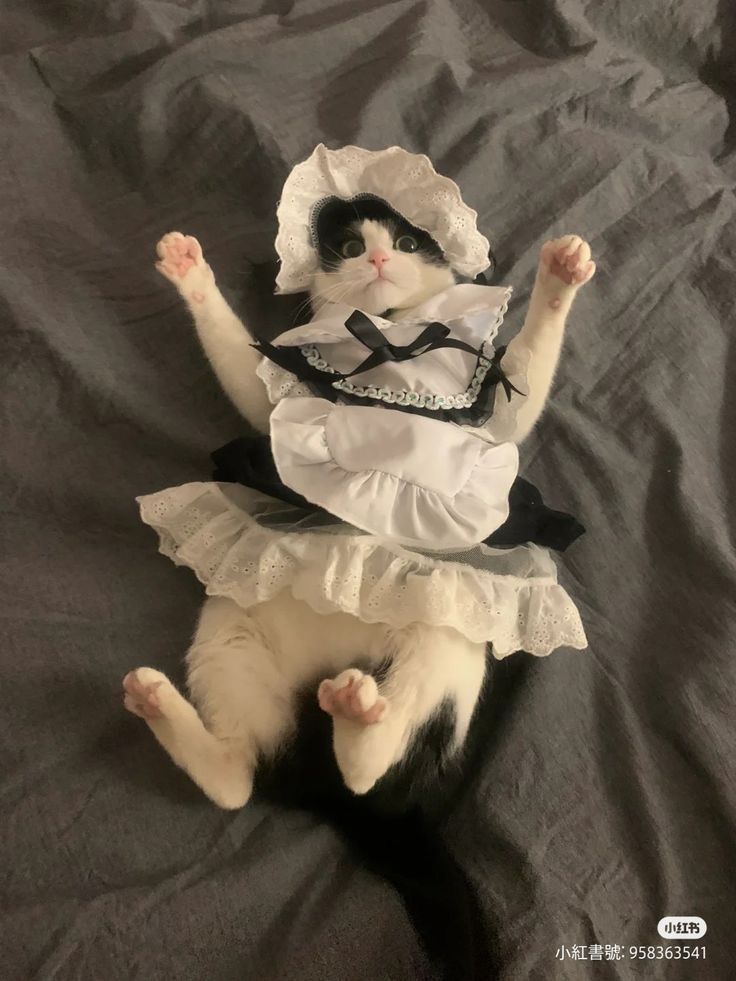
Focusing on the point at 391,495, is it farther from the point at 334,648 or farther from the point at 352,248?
the point at 352,248

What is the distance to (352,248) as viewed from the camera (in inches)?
39.4

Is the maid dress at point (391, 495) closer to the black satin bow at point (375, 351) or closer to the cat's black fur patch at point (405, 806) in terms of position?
the black satin bow at point (375, 351)

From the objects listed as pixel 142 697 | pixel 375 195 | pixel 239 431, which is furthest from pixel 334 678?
pixel 375 195

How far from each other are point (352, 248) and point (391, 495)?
14.1 inches

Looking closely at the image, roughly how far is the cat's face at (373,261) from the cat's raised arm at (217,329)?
0.38 feet

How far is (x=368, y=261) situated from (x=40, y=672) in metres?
0.60

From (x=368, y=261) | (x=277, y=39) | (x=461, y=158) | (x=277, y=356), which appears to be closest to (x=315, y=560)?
(x=277, y=356)

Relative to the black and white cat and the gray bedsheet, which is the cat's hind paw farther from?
the gray bedsheet

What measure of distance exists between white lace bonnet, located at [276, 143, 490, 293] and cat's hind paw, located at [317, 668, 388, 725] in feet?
1.71

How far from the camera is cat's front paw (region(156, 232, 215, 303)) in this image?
0.93m

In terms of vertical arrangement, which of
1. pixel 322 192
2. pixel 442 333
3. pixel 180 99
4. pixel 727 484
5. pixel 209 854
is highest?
pixel 180 99

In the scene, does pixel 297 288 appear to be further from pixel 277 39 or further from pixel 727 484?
pixel 727 484

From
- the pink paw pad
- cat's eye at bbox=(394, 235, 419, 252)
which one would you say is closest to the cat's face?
cat's eye at bbox=(394, 235, 419, 252)

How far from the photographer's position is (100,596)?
906mm
